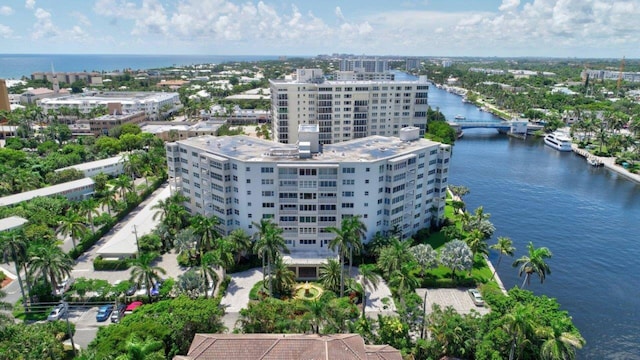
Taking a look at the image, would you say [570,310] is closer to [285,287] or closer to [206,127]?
[285,287]

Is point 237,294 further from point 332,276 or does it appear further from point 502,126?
point 502,126

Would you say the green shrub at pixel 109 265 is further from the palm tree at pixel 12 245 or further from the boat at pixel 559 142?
the boat at pixel 559 142

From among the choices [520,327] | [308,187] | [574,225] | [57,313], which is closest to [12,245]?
[57,313]

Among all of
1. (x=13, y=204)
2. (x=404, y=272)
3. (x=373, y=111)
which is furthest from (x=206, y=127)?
(x=404, y=272)

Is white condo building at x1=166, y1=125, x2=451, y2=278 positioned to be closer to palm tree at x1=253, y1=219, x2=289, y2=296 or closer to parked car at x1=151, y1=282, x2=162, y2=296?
palm tree at x1=253, y1=219, x2=289, y2=296

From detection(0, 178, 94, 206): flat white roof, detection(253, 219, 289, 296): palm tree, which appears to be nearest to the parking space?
detection(253, 219, 289, 296): palm tree

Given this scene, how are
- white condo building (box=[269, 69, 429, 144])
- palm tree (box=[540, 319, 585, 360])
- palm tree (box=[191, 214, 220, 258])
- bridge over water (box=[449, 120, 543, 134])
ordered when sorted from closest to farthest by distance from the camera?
palm tree (box=[540, 319, 585, 360]), palm tree (box=[191, 214, 220, 258]), white condo building (box=[269, 69, 429, 144]), bridge over water (box=[449, 120, 543, 134])
